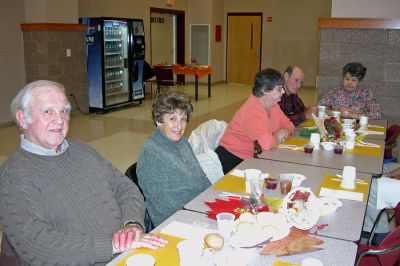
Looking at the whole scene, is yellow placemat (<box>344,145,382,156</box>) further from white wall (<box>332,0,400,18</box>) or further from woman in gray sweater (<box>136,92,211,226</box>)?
white wall (<box>332,0,400,18</box>)

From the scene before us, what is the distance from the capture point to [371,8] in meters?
5.67

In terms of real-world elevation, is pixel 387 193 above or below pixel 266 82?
below

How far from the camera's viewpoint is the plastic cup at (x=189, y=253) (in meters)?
1.57

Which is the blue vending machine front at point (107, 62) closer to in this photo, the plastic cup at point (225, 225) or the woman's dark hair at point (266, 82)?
the woman's dark hair at point (266, 82)

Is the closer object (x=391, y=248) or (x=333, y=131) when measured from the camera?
(x=391, y=248)

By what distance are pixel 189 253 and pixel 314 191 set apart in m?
1.04

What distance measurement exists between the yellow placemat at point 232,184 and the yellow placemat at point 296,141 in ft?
3.46

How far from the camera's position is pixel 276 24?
43.2 ft

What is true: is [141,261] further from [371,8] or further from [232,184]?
[371,8]

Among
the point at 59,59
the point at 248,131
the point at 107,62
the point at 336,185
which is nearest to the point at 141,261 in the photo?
the point at 336,185

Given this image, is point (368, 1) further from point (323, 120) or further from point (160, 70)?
point (160, 70)

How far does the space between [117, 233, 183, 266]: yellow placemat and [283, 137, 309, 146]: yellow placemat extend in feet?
6.25

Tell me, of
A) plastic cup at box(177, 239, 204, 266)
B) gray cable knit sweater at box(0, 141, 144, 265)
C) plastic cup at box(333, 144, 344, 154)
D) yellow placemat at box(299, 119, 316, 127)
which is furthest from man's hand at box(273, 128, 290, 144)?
plastic cup at box(177, 239, 204, 266)

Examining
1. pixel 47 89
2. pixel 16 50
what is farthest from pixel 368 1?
pixel 16 50
